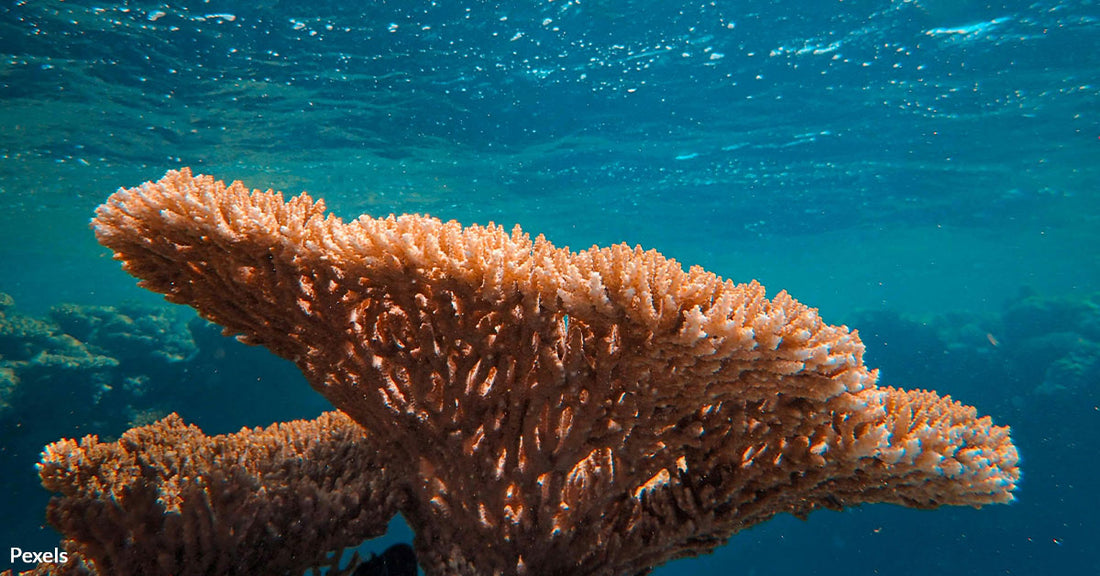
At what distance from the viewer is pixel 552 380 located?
2.64m

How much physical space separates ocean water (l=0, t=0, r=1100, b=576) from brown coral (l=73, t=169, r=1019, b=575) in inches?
472

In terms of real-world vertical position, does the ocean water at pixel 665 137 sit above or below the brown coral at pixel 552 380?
above

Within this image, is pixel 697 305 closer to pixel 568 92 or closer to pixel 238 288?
pixel 238 288

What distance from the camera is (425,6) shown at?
41.5ft

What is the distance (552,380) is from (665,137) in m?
21.1

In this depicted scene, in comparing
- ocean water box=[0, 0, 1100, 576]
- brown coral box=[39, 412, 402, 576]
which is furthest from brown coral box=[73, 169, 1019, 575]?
ocean water box=[0, 0, 1100, 576]

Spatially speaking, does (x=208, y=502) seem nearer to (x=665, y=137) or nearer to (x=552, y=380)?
(x=552, y=380)

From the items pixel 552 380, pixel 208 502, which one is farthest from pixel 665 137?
pixel 208 502

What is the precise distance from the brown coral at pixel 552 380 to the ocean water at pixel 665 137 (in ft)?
39.4

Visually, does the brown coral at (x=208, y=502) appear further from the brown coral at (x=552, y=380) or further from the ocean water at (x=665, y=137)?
the ocean water at (x=665, y=137)

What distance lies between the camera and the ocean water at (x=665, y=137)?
44.9 ft

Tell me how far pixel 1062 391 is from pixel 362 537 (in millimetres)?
29887

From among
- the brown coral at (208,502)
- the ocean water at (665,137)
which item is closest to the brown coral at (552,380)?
the brown coral at (208,502)

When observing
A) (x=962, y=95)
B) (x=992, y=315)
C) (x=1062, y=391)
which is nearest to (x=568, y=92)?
(x=962, y=95)
